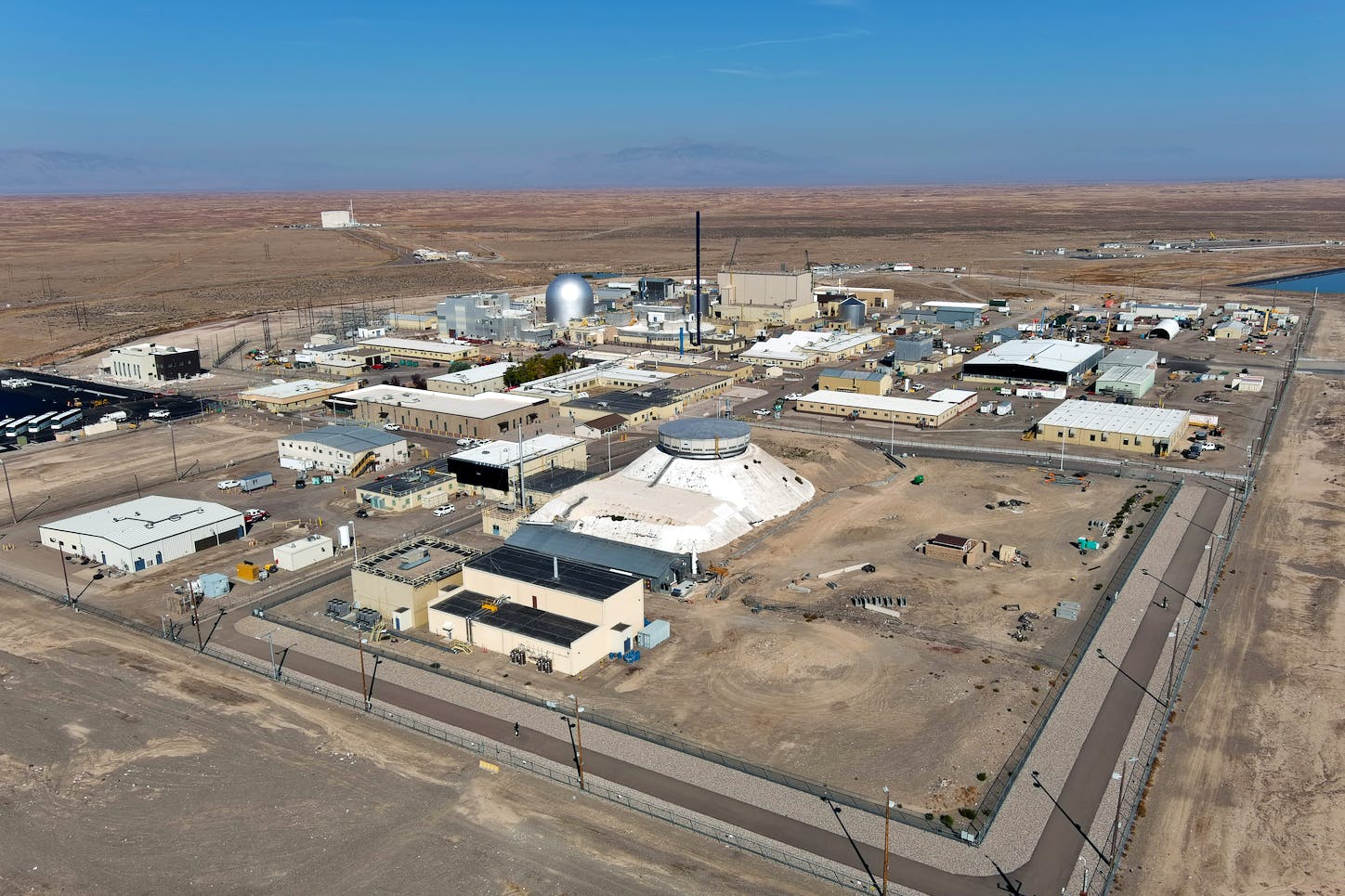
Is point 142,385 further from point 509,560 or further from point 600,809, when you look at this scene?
point 600,809

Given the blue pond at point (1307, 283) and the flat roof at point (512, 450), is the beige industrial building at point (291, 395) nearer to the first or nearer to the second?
the flat roof at point (512, 450)

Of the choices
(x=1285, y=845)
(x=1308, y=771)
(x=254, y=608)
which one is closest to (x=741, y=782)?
(x=1285, y=845)

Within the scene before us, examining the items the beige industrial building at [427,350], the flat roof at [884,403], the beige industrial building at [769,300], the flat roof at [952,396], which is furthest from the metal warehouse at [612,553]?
the beige industrial building at [769,300]

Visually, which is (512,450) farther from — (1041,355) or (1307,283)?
(1307,283)

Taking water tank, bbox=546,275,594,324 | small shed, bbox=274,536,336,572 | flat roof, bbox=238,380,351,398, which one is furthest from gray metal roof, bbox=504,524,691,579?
water tank, bbox=546,275,594,324

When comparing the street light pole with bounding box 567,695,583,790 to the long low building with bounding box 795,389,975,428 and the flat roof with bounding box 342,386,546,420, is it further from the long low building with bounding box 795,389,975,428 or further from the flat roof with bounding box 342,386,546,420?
the long low building with bounding box 795,389,975,428

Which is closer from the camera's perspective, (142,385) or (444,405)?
(444,405)
